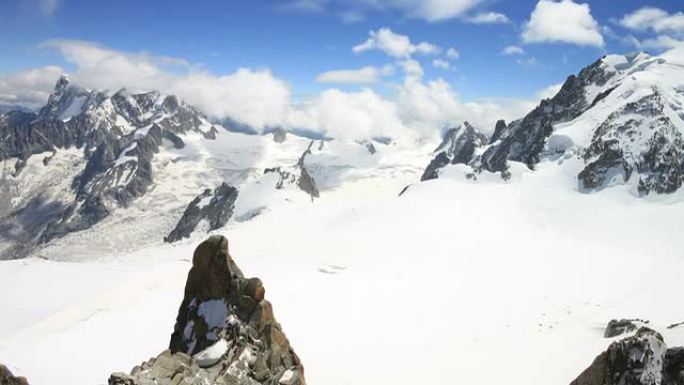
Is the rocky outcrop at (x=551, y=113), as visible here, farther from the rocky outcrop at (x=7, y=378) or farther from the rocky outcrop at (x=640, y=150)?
the rocky outcrop at (x=7, y=378)

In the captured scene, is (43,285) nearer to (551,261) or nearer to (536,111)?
(551,261)

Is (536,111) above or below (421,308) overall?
above

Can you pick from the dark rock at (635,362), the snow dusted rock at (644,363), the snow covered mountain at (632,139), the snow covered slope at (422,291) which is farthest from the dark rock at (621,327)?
the snow covered mountain at (632,139)

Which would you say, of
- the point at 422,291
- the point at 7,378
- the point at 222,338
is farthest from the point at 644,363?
the point at 422,291

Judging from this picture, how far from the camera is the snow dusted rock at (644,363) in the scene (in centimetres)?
1716

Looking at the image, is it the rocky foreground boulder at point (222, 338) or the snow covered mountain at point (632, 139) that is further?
the snow covered mountain at point (632, 139)

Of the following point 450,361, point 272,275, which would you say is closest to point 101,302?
point 272,275

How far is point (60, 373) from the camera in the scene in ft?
121

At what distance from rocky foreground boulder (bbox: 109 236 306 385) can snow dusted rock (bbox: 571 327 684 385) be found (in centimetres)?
1280

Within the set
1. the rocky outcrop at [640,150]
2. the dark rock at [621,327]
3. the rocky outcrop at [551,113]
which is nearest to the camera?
the dark rock at [621,327]

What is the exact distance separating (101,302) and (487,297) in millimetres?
36504

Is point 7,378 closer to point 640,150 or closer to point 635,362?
point 635,362

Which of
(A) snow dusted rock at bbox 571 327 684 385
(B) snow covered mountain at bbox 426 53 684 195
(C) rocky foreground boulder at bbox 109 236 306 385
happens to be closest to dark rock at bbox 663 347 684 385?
(A) snow dusted rock at bbox 571 327 684 385

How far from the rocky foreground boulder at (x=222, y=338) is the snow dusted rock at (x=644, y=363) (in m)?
12.8
